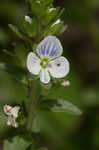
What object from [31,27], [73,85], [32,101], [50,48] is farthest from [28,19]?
[73,85]

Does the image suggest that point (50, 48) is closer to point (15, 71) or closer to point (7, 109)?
point (15, 71)

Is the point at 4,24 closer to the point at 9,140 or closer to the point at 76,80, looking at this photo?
the point at 76,80

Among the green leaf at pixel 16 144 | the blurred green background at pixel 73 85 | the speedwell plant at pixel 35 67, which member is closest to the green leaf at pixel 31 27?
the speedwell plant at pixel 35 67

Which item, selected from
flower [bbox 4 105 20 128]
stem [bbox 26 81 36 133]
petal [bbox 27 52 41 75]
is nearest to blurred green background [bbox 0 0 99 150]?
stem [bbox 26 81 36 133]

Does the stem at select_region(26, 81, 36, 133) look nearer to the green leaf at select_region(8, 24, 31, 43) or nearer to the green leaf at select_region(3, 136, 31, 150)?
the green leaf at select_region(3, 136, 31, 150)

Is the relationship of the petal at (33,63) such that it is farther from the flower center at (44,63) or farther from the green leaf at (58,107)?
the green leaf at (58,107)
